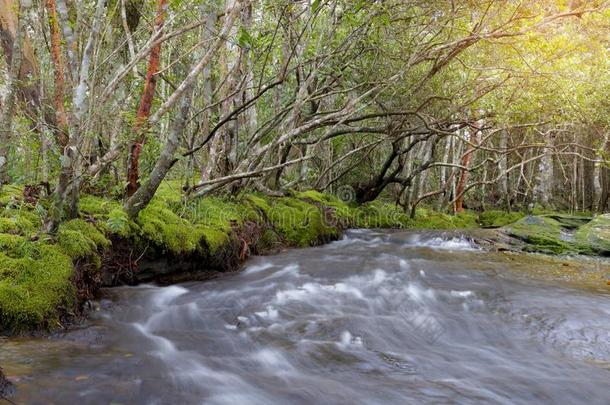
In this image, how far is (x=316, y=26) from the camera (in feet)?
29.0

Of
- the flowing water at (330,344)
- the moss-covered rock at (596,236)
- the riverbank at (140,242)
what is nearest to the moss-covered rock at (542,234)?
the riverbank at (140,242)

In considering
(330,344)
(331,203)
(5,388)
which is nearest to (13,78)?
(5,388)

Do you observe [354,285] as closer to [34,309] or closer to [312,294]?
[312,294]

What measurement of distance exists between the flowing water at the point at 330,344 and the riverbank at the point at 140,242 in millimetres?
264

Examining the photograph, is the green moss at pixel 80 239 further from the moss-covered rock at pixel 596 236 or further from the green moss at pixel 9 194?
the moss-covered rock at pixel 596 236

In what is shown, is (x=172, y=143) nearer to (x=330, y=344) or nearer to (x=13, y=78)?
(x=13, y=78)

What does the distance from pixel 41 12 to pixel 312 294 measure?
4987 mm

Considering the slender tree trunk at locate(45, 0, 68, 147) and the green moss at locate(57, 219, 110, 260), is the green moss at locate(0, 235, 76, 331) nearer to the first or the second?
the green moss at locate(57, 219, 110, 260)

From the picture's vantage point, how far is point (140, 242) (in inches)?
205

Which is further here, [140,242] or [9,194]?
[140,242]

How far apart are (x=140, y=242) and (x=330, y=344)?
260 cm

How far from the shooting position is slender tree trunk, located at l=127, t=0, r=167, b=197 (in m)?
5.20

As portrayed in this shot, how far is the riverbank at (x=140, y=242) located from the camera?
11.8 ft

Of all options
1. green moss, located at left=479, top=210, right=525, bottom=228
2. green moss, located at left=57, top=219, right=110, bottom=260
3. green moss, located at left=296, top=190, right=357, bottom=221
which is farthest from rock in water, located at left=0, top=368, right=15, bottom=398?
green moss, located at left=479, top=210, right=525, bottom=228
